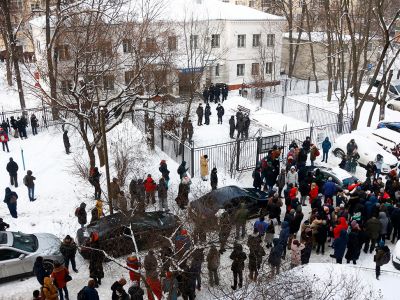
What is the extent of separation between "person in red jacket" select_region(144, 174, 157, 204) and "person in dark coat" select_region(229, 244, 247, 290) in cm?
536

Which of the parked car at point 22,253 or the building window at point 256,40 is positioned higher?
the building window at point 256,40

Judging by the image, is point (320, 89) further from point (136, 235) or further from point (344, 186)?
point (136, 235)

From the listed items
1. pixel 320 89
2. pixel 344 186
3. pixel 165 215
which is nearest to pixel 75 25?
pixel 165 215

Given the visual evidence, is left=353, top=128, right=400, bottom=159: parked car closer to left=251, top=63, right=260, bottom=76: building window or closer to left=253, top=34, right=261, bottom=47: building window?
left=251, top=63, right=260, bottom=76: building window

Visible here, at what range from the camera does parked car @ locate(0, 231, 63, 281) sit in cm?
1183

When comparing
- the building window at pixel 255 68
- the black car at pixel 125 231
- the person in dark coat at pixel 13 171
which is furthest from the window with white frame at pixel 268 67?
the black car at pixel 125 231

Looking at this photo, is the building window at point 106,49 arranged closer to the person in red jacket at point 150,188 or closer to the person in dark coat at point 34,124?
the person in dark coat at point 34,124

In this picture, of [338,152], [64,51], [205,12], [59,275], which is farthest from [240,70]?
[59,275]

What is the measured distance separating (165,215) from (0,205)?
6575 mm

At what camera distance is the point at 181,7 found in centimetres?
3325

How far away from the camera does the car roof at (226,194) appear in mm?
14867

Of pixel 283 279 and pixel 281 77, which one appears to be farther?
pixel 281 77

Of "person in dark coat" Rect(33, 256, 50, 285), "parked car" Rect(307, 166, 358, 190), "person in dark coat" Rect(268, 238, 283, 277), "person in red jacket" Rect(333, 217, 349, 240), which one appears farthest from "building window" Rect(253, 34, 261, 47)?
"person in dark coat" Rect(33, 256, 50, 285)

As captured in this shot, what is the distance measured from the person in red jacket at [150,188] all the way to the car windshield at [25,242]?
4.41 metres
